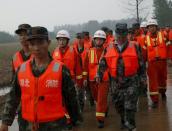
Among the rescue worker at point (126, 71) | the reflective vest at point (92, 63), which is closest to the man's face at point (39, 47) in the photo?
the rescue worker at point (126, 71)

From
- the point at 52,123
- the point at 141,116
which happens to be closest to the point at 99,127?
the point at 141,116

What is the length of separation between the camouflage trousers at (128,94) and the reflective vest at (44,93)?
11.2 feet

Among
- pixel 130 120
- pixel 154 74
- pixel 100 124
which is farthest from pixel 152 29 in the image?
pixel 130 120

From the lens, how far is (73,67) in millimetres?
9523

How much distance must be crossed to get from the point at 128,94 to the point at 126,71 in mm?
385

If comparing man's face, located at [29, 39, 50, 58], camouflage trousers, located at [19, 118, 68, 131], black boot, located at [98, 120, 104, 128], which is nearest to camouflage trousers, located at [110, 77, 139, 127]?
black boot, located at [98, 120, 104, 128]

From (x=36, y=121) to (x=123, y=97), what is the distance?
3636 mm

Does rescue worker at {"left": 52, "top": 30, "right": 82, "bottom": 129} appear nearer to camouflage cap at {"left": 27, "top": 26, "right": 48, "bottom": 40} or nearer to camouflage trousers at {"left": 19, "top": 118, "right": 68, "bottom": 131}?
camouflage cap at {"left": 27, "top": 26, "right": 48, "bottom": 40}

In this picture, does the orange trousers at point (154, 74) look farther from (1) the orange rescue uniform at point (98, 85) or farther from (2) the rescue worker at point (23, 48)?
(2) the rescue worker at point (23, 48)

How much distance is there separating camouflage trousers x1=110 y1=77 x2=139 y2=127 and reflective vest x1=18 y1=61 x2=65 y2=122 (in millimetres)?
3428

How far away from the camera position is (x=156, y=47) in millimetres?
10703

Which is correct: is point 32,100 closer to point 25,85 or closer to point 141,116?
point 25,85

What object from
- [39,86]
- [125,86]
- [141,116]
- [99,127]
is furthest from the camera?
[141,116]

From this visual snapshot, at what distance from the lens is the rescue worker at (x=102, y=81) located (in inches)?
356
